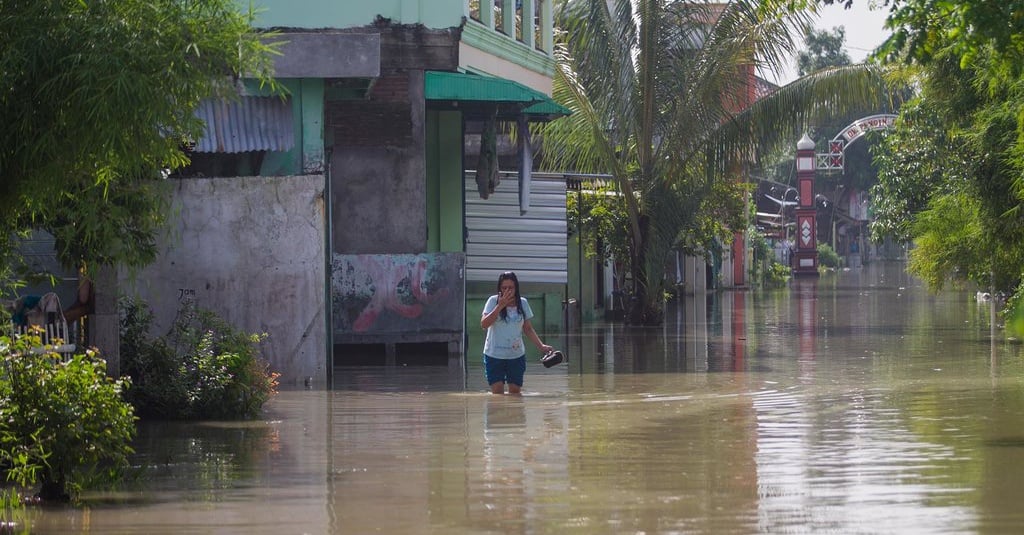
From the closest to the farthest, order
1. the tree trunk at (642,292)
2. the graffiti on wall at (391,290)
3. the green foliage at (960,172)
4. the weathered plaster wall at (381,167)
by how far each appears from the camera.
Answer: the green foliage at (960,172) → the graffiti on wall at (391,290) → the weathered plaster wall at (381,167) → the tree trunk at (642,292)

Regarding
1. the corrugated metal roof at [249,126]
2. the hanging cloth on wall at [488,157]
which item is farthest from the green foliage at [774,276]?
the corrugated metal roof at [249,126]

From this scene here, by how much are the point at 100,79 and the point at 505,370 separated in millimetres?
7353

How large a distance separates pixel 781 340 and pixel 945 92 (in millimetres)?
5222

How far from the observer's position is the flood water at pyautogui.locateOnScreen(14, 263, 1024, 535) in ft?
25.3

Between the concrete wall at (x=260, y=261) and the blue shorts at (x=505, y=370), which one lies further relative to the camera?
the concrete wall at (x=260, y=261)

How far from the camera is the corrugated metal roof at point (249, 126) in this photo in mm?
16750

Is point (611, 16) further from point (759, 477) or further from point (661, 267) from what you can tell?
point (759, 477)

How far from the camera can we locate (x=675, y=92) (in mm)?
26359

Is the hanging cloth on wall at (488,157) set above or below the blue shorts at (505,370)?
above

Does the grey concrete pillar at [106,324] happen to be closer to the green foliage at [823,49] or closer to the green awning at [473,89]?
the green awning at [473,89]

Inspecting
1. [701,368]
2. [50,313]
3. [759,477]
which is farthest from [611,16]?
[759,477]

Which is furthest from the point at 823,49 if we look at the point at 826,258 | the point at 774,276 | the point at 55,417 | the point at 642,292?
the point at 55,417

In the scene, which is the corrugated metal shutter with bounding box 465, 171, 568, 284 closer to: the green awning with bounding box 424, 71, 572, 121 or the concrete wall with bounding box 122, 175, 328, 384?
the green awning with bounding box 424, 71, 572, 121

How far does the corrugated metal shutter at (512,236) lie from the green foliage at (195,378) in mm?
11327
